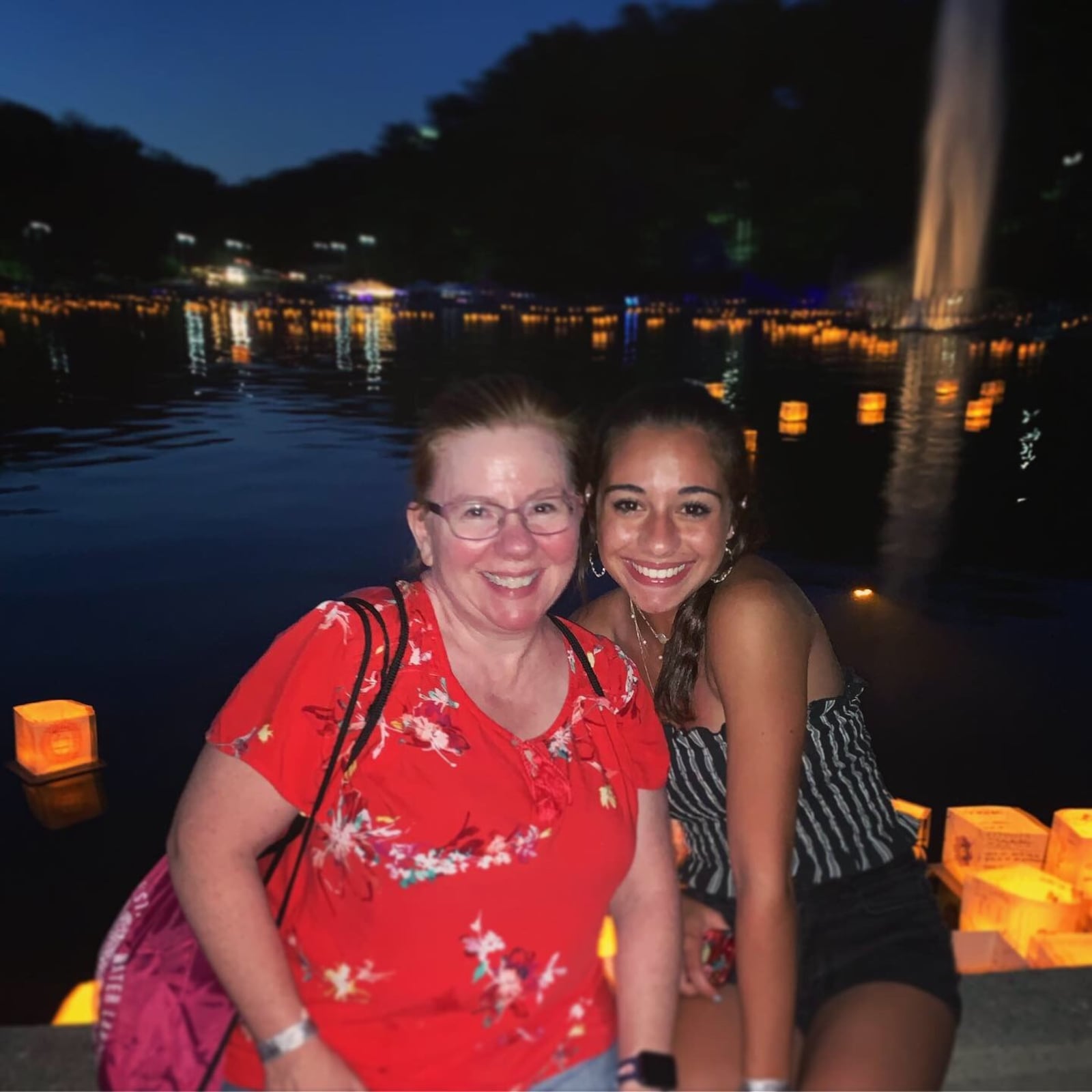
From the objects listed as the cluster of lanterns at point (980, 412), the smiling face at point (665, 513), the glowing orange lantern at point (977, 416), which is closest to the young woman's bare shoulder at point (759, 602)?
the smiling face at point (665, 513)

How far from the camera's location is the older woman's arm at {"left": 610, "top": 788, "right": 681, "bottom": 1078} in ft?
6.70

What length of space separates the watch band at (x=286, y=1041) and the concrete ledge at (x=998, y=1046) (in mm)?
553

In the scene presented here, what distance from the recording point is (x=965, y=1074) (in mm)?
2158

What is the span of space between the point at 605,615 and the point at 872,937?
121 cm

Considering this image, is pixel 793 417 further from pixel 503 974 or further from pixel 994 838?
pixel 503 974

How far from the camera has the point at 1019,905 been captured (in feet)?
12.0

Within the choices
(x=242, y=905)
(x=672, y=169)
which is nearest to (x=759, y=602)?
(x=242, y=905)

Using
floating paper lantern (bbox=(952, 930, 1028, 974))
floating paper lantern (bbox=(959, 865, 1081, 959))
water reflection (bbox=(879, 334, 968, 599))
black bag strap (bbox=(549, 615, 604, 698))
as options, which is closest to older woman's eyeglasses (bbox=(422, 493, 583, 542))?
black bag strap (bbox=(549, 615, 604, 698))

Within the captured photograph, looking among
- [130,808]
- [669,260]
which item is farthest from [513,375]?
[669,260]

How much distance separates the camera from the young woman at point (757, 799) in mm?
2078

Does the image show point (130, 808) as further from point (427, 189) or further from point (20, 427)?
point (427, 189)

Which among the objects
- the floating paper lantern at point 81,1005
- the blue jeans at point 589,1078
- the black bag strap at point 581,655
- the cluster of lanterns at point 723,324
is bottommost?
the floating paper lantern at point 81,1005

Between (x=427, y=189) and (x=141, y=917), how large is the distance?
116 metres

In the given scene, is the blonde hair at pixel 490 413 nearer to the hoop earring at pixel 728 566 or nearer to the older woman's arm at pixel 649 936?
the hoop earring at pixel 728 566
